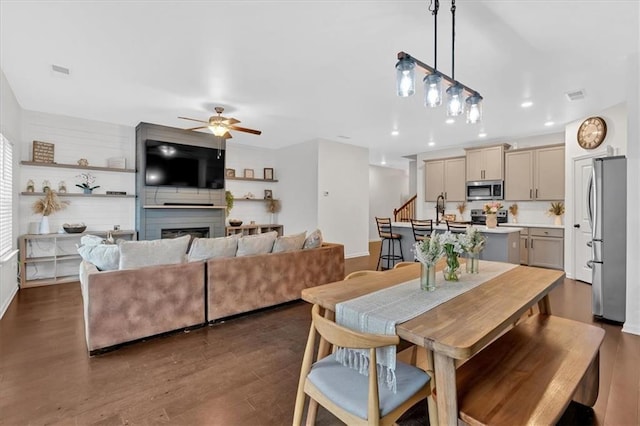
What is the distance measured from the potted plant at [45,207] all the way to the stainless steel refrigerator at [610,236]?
757 centimetres

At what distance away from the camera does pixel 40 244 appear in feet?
16.1

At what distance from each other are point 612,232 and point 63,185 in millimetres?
7812

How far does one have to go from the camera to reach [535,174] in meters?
6.07

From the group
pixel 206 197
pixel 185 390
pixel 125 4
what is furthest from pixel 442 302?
pixel 206 197

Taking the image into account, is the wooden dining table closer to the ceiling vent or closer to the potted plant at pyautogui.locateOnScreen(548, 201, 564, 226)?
the ceiling vent

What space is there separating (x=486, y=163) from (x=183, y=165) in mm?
6374

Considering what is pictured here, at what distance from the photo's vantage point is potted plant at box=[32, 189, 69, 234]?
15.8 ft

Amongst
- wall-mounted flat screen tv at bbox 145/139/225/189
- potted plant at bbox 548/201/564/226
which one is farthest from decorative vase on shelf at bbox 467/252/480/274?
wall-mounted flat screen tv at bbox 145/139/225/189

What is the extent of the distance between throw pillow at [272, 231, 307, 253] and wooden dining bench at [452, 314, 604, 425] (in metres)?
2.52

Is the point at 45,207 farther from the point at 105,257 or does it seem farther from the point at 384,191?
the point at 384,191

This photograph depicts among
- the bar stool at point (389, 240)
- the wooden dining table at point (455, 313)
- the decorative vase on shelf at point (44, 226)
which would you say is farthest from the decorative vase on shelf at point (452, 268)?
the decorative vase on shelf at point (44, 226)

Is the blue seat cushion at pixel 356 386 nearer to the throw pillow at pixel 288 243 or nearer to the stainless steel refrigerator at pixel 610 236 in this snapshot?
the throw pillow at pixel 288 243

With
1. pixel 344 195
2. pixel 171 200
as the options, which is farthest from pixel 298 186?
pixel 171 200

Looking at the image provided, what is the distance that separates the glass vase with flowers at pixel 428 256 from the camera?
69.8 inches
